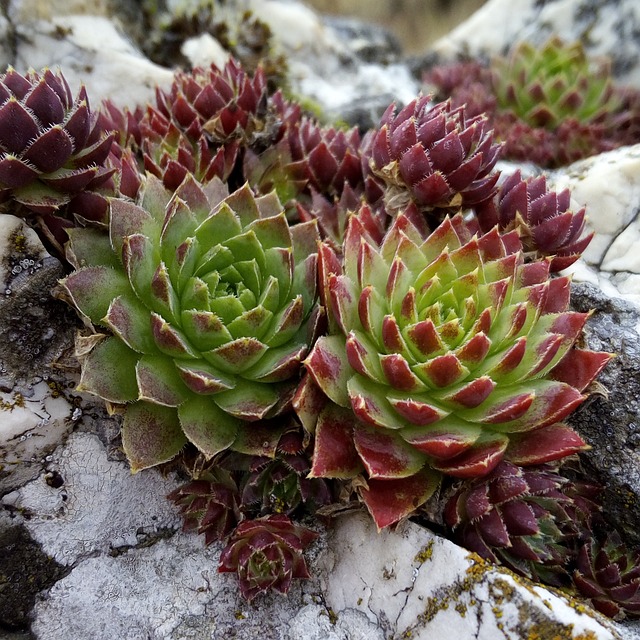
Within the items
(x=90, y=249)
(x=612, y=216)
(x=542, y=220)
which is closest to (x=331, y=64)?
(x=612, y=216)

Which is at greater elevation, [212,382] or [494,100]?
[494,100]

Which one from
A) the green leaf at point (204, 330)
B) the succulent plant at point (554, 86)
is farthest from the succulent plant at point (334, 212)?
the succulent plant at point (554, 86)

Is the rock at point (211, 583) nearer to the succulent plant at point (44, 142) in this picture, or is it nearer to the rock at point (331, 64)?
the succulent plant at point (44, 142)

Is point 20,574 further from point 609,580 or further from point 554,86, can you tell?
point 554,86

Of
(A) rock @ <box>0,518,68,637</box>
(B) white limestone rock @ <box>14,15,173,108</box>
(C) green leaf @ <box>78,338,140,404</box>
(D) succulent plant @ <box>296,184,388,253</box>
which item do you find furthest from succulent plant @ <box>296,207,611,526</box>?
(B) white limestone rock @ <box>14,15,173,108</box>

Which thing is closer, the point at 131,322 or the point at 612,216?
the point at 131,322

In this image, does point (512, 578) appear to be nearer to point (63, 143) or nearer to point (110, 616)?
point (110, 616)

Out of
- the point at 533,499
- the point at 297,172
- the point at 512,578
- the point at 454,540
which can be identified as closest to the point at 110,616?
the point at 454,540
